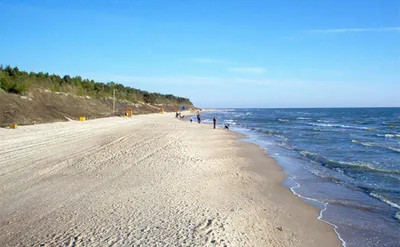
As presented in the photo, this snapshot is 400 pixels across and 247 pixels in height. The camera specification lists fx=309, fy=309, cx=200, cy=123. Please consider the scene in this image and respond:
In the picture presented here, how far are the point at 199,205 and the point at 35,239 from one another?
3.45 metres

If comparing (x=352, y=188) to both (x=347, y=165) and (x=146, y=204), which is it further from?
(x=146, y=204)

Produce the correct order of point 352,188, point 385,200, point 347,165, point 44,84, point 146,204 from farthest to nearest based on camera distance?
point 44,84 < point 347,165 < point 352,188 < point 385,200 < point 146,204

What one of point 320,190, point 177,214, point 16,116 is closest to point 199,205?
point 177,214

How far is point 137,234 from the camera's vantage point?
549cm

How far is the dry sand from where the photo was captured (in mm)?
5512

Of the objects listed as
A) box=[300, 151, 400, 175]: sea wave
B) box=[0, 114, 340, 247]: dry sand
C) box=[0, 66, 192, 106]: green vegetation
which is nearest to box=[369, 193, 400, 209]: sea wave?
box=[0, 114, 340, 247]: dry sand

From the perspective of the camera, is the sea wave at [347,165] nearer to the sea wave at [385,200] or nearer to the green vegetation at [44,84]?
the sea wave at [385,200]

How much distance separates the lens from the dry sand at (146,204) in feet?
18.1

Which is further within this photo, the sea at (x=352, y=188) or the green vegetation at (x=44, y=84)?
the green vegetation at (x=44, y=84)

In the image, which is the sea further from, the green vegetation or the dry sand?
the green vegetation

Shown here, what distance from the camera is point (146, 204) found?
721 centimetres

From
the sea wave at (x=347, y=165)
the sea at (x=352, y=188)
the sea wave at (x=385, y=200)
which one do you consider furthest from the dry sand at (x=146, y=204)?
the sea wave at (x=347, y=165)

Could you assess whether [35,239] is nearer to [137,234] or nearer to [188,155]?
[137,234]

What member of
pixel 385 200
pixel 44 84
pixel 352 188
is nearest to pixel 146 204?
pixel 385 200
